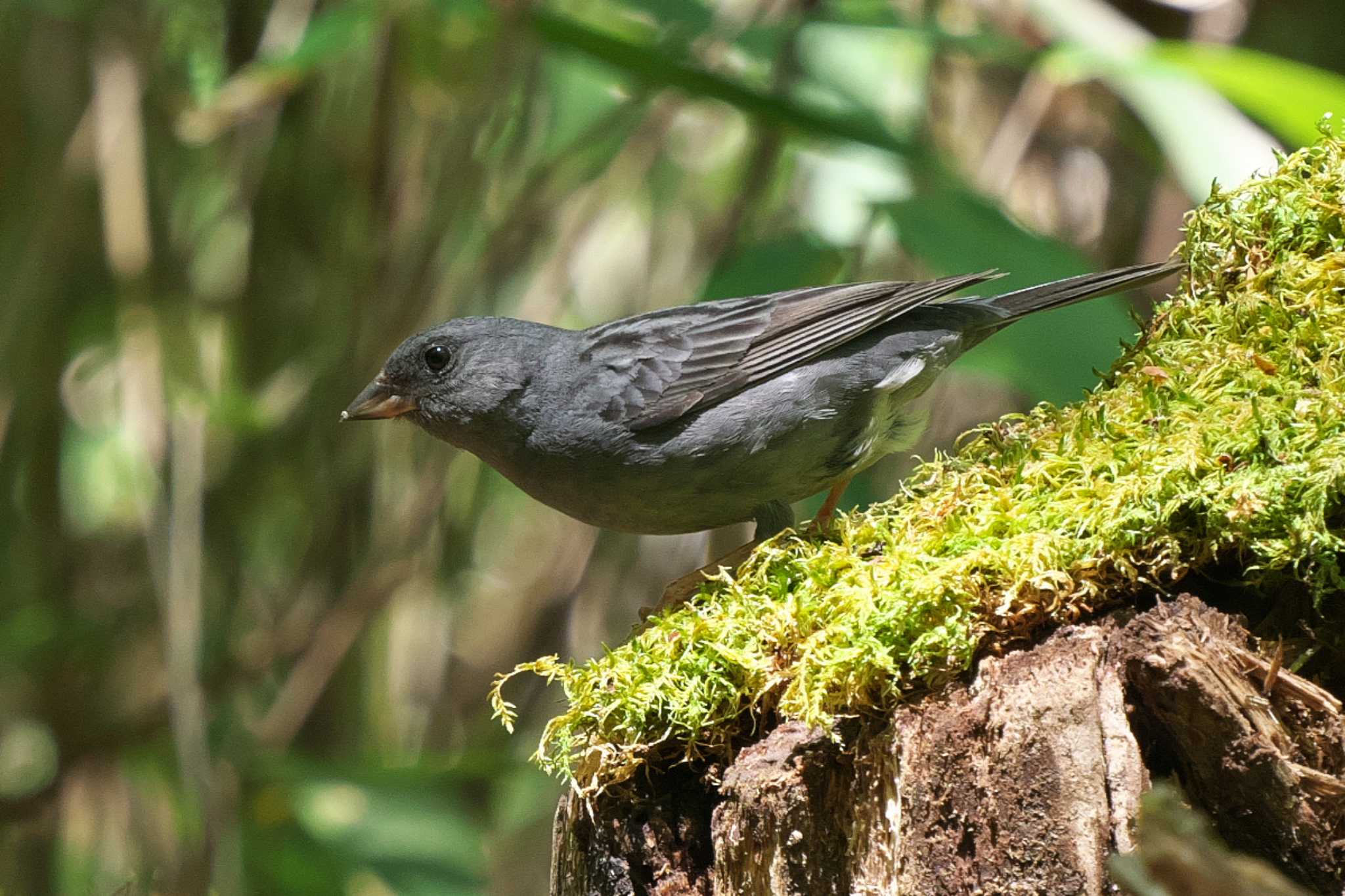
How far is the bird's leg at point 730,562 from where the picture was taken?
129 inches

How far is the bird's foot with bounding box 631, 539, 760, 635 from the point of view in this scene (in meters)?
3.25

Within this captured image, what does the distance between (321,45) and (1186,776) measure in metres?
3.37

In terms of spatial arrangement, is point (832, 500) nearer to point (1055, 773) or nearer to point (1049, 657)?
point (1049, 657)

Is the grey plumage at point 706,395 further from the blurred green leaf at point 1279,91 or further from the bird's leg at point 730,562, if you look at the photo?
the blurred green leaf at point 1279,91

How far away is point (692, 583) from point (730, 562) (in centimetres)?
14

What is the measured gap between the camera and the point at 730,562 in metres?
3.54

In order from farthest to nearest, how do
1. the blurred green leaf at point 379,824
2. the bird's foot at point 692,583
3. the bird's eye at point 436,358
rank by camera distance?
the blurred green leaf at point 379,824 → the bird's eye at point 436,358 → the bird's foot at point 692,583

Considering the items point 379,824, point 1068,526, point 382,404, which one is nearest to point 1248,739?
point 1068,526

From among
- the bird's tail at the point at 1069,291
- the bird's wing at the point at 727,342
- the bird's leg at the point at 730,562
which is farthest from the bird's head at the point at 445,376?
the bird's tail at the point at 1069,291

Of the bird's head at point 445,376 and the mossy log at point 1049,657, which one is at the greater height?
the bird's head at point 445,376

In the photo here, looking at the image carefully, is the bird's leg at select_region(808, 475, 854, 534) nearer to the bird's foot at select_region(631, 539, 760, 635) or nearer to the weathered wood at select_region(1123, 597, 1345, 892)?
the bird's foot at select_region(631, 539, 760, 635)

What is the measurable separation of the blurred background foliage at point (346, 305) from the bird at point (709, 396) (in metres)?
0.49

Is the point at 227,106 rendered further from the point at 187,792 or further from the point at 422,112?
the point at 187,792

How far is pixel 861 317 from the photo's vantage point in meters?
3.83
